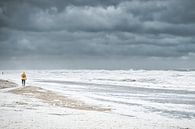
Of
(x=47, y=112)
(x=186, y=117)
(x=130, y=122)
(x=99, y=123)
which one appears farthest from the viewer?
(x=186, y=117)

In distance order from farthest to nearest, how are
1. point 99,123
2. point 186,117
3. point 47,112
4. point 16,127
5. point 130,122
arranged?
point 186,117, point 47,112, point 130,122, point 99,123, point 16,127

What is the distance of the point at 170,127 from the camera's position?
13172mm

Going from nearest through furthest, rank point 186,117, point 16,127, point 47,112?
point 16,127
point 47,112
point 186,117

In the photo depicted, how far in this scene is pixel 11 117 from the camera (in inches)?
519

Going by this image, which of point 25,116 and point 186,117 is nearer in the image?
point 25,116

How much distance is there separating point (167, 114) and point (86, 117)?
18.9 ft

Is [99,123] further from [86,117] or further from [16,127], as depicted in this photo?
[16,127]

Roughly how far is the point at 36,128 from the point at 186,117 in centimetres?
916

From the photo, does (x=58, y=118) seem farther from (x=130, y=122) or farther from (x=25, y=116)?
(x=130, y=122)

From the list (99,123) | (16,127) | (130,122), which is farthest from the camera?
(130,122)

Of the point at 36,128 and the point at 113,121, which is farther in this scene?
the point at 113,121

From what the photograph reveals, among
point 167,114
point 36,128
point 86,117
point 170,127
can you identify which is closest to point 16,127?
point 36,128

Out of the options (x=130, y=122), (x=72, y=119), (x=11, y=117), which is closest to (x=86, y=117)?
(x=72, y=119)

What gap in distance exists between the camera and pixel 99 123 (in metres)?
12.9
